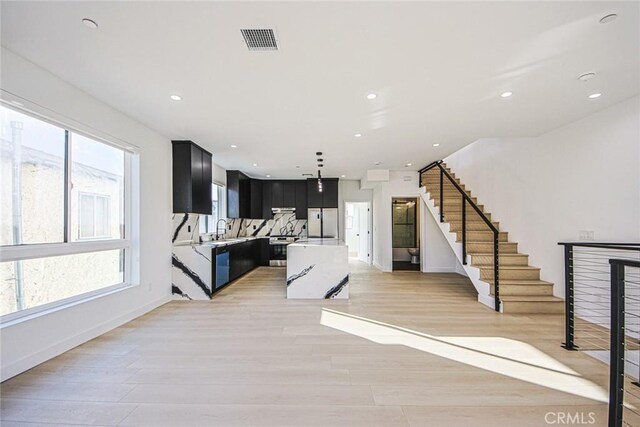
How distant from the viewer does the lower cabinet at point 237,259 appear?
193 inches

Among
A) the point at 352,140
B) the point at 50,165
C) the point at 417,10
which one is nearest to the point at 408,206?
the point at 352,140

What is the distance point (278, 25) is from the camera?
1.86m

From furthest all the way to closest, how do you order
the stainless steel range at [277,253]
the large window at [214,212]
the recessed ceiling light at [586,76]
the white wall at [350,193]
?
the white wall at [350,193]
the stainless steel range at [277,253]
the large window at [214,212]
the recessed ceiling light at [586,76]

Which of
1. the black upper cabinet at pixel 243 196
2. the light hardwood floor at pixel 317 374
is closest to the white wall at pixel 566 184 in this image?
the light hardwood floor at pixel 317 374

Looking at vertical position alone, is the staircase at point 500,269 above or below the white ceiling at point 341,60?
below

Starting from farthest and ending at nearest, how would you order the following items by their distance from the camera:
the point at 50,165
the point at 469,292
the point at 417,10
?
the point at 469,292 < the point at 50,165 < the point at 417,10

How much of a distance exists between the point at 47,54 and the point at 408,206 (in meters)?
8.18

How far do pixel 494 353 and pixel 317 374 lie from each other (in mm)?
1777

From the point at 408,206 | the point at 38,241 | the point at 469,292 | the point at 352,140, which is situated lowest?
the point at 469,292

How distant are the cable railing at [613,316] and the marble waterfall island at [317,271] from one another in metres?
2.87

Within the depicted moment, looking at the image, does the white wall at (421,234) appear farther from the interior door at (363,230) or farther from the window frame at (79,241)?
the window frame at (79,241)

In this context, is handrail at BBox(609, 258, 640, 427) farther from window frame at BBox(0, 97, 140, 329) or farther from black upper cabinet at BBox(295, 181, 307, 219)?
black upper cabinet at BBox(295, 181, 307, 219)

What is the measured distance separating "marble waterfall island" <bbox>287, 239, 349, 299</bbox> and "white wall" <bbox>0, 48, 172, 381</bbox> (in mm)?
2083

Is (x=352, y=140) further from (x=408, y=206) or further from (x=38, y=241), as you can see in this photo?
(x=408, y=206)
